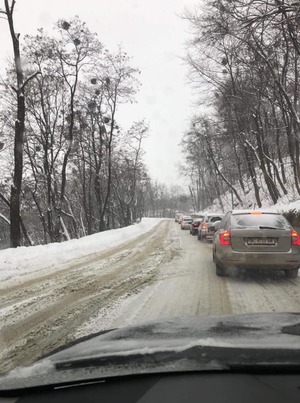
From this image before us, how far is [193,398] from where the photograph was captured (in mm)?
1906

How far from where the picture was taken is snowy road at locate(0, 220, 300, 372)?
5.16 m

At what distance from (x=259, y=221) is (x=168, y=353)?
7.06m

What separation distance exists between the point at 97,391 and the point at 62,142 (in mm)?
31273

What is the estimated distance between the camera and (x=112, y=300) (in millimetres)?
7086

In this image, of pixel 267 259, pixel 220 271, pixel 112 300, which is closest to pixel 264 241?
pixel 267 259

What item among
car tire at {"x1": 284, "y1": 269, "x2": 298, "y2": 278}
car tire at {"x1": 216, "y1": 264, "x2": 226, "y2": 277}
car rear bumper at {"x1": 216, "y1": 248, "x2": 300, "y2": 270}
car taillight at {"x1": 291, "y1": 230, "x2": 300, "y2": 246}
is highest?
car taillight at {"x1": 291, "y1": 230, "x2": 300, "y2": 246}

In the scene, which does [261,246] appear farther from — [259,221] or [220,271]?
[220,271]

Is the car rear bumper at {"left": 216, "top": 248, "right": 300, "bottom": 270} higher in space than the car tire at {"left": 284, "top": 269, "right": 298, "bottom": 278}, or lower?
higher

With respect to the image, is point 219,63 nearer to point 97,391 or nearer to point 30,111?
point 30,111

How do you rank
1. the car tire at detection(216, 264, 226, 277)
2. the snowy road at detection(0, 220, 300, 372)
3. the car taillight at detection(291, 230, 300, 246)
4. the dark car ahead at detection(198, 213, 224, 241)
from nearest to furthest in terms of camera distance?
1. the snowy road at detection(0, 220, 300, 372)
2. the car taillight at detection(291, 230, 300, 246)
3. the car tire at detection(216, 264, 226, 277)
4. the dark car ahead at detection(198, 213, 224, 241)

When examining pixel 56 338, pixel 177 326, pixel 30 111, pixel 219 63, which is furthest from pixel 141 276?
pixel 30 111

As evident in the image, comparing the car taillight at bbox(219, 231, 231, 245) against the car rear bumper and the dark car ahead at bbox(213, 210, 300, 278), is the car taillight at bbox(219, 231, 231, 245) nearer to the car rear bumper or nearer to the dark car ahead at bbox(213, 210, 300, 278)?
the dark car ahead at bbox(213, 210, 300, 278)

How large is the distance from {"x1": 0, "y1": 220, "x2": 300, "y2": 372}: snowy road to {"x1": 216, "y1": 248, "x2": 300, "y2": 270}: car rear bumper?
1.17ft

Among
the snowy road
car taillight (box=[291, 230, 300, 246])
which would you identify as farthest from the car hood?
car taillight (box=[291, 230, 300, 246])
